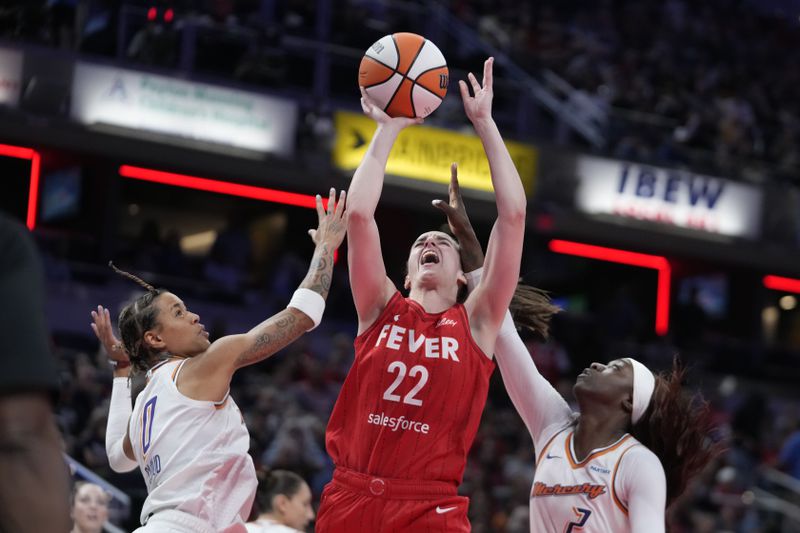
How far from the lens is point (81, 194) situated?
1781 cm

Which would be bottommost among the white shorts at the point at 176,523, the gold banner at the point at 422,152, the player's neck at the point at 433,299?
the white shorts at the point at 176,523

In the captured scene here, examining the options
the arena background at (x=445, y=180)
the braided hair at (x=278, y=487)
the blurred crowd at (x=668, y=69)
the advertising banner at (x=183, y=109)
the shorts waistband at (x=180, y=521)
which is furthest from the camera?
the blurred crowd at (x=668, y=69)

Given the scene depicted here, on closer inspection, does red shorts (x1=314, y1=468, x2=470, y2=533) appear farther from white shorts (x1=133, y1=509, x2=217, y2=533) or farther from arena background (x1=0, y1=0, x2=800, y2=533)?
arena background (x1=0, y1=0, x2=800, y2=533)

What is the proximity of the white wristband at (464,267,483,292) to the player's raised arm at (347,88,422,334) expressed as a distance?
13.6 inches

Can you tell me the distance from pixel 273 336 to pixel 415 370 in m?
0.55

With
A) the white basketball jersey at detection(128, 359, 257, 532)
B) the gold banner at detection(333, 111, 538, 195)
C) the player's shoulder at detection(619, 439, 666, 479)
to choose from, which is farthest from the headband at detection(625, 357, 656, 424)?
the gold banner at detection(333, 111, 538, 195)

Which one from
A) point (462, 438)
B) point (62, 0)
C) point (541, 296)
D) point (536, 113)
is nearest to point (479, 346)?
point (462, 438)

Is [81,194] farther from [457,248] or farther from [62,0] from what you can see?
[457,248]

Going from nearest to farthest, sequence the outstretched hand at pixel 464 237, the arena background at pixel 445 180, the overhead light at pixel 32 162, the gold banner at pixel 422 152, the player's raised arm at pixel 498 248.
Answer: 1. the player's raised arm at pixel 498 248
2. the outstretched hand at pixel 464 237
3. the arena background at pixel 445 180
4. the gold banner at pixel 422 152
5. the overhead light at pixel 32 162

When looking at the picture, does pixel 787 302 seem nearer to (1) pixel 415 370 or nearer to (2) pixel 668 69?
(2) pixel 668 69

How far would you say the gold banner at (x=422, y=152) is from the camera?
51.5ft

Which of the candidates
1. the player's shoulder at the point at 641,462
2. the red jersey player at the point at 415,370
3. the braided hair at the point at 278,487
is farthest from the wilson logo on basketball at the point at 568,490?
the braided hair at the point at 278,487

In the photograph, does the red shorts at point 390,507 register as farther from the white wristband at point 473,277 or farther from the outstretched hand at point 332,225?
the outstretched hand at point 332,225

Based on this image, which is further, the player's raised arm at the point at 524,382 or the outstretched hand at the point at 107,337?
the outstretched hand at the point at 107,337
